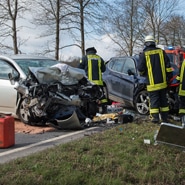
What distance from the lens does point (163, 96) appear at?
7613 millimetres

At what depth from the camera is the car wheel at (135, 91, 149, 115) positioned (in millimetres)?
9625

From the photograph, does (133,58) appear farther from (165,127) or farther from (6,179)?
(6,179)

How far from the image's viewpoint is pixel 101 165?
4.52 metres

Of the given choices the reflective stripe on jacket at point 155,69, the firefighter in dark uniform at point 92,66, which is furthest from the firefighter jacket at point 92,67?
the reflective stripe on jacket at point 155,69

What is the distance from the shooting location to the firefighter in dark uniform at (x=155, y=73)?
7480mm

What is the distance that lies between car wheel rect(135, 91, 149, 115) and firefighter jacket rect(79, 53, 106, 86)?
1.14 metres

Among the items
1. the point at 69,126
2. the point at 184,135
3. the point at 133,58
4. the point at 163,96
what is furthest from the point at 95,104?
the point at 184,135

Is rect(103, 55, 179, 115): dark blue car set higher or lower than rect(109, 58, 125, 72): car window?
lower

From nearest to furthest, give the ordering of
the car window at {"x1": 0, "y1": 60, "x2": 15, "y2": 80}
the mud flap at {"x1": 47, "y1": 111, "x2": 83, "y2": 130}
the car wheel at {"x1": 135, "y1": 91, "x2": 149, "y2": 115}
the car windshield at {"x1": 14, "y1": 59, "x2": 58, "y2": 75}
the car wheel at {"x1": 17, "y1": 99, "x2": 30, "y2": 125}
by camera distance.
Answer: the mud flap at {"x1": 47, "y1": 111, "x2": 83, "y2": 130} < the car wheel at {"x1": 17, "y1": 99, "x2": 30, "y2": 125} < the car window at {"x1": 0, "y1": 60, "x2": 15, "y2": 80} < the car windshield at {"x1": 14, "y1": 59, "x2": 58, "y2": 75} < the car wheel at {"x1": 135, "y1": 91, "x2": 149, "y2": 115}

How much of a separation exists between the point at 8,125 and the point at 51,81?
1.97 meters

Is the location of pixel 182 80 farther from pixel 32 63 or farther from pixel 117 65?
pixel 117 65

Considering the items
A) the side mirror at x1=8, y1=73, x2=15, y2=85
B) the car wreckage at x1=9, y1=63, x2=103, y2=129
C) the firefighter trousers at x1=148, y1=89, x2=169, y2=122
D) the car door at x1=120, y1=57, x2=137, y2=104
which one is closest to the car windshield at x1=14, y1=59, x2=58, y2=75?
the side mirror at x1=8, y1=73, x2=15, y2=85

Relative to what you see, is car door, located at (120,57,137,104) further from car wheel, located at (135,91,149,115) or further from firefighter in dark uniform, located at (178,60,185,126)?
firefighter in dark uniform, located at (178,60,185,126)

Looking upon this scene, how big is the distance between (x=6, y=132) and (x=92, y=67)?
13.9ft
